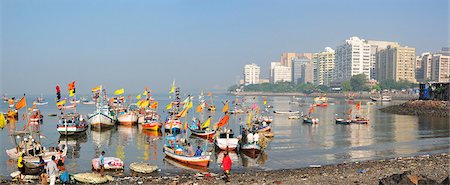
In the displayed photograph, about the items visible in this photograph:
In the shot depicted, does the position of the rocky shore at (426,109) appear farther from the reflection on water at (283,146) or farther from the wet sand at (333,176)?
the wet sand at (333,176)

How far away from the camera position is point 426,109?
272ft

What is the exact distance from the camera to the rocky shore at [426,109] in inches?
3093

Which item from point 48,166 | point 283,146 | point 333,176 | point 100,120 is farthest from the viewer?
point 100,120

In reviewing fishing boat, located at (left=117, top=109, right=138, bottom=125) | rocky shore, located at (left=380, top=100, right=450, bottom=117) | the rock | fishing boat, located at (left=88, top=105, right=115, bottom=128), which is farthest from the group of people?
rocky shore, located at (left=380, top=100, right=450, bottom=117)

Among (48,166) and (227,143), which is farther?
(227,143)

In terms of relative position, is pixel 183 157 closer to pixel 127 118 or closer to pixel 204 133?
pixel 204 133

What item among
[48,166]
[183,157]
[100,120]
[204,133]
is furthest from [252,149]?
[100,120]

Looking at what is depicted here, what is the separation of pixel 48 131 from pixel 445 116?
61.6 m

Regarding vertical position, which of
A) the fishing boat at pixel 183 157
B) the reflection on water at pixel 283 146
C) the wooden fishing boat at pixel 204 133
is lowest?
the reflection on water at pixel 283 146

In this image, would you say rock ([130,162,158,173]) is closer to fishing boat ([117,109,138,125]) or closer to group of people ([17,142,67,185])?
group of people ([17,142,67,185])

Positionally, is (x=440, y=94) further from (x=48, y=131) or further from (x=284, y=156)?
(x=48, y=131)

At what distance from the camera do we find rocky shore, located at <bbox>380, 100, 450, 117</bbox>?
78562 millimetres

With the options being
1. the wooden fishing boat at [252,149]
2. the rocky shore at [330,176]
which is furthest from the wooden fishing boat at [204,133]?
the rocky shore at [330,176]

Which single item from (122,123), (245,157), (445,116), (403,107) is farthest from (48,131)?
(403,107)
